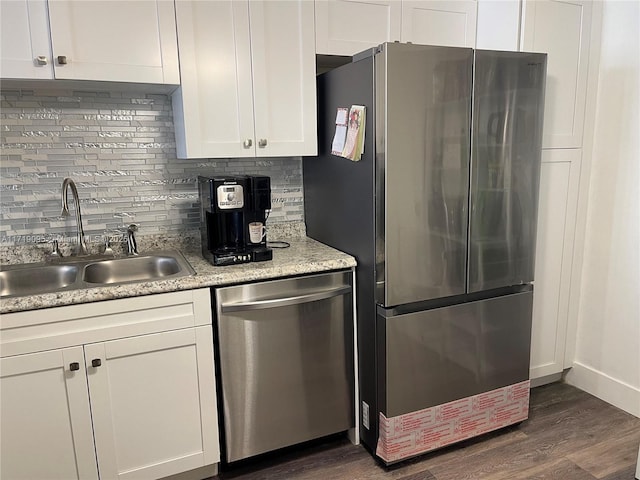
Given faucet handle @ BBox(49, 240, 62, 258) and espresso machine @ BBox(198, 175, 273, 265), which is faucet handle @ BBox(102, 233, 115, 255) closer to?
faucet handle @ BBox(49, 240, 62, 258)

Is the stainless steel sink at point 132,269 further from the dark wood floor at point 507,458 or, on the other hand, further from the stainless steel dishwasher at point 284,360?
the dark wood floor at point 507,458

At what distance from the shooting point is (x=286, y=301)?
1978 mm

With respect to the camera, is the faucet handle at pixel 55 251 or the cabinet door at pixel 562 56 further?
the cabinet door at pixel 562 56

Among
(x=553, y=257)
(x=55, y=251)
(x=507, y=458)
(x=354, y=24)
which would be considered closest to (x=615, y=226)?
(x=553, y=257)

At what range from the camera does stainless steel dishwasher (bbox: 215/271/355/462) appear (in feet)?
6.35

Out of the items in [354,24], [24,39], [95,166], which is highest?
[354,24]

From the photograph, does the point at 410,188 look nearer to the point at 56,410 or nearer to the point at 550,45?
the point at 550,45

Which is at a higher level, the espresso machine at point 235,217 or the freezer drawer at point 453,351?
the espresso machine at point 235,217

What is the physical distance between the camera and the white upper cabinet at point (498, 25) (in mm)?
2232

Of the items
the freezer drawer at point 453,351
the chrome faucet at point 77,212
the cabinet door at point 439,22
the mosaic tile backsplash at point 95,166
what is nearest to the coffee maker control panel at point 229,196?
the mosaic tile backsplash at point 95,166

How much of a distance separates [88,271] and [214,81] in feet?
3.16

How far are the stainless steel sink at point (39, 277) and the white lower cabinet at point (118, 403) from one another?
437 mm

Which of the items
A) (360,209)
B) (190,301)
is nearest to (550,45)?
(360,209)

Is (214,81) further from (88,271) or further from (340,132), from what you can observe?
(88,271)
